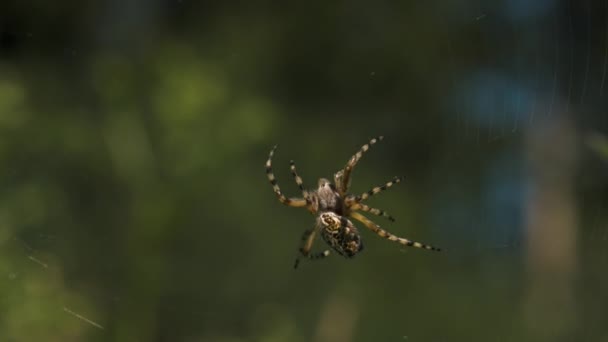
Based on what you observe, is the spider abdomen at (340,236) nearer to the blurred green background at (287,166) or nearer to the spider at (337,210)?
the spider at (337,210)

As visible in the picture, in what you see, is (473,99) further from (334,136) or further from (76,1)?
(76,1)

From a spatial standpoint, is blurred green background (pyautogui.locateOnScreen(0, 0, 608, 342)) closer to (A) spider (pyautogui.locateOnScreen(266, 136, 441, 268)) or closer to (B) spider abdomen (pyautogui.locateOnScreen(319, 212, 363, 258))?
(A) spider (pyautogui.locateOnScreen(266, 136, 441, 268))

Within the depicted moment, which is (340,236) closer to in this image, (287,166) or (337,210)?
(337,210)

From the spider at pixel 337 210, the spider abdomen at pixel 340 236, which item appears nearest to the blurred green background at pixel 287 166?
the spider at pixel 337 210

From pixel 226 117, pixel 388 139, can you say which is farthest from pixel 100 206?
pixel 388 139

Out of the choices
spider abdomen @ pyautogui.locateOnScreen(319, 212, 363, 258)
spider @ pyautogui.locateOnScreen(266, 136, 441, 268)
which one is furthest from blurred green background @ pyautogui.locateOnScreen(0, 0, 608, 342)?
spider abdomen @ pyautogui.locateOnScreen(319, 212, 363, 258)

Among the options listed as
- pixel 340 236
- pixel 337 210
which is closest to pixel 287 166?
pixel 337 210

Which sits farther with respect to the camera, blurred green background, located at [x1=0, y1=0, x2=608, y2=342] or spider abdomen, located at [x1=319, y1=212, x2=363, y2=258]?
blurred green background, located at [x1=0, y1=0, x2=608, y2=342]
